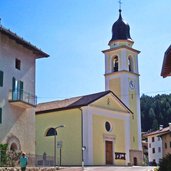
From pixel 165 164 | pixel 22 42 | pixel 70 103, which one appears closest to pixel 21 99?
pixel 22 42

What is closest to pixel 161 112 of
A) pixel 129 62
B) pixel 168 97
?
pixel 168 97

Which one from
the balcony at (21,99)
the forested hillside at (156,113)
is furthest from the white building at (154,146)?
the balcony at (21,99)

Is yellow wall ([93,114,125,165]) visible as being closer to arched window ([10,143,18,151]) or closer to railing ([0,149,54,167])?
railing ([0,149,54,167])

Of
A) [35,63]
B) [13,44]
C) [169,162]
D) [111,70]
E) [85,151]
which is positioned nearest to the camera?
[169,162]

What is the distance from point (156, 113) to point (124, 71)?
57.1 meters

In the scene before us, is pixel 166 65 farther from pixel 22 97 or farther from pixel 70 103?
pixel 70 103

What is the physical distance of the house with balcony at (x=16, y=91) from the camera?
28.5m

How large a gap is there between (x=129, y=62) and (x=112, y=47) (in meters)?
2.79

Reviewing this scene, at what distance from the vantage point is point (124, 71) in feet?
160

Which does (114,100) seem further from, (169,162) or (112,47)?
(169,162)

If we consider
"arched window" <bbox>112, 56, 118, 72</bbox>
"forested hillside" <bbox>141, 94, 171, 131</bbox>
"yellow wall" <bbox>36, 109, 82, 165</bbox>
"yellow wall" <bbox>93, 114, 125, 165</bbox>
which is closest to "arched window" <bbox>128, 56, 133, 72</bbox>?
"arched window" <bbox>112, 56, 118, 72</bbox>

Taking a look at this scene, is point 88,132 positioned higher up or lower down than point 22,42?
lower down

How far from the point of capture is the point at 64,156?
38.1 metres

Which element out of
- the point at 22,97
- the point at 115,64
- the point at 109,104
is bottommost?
the point at 22,97
